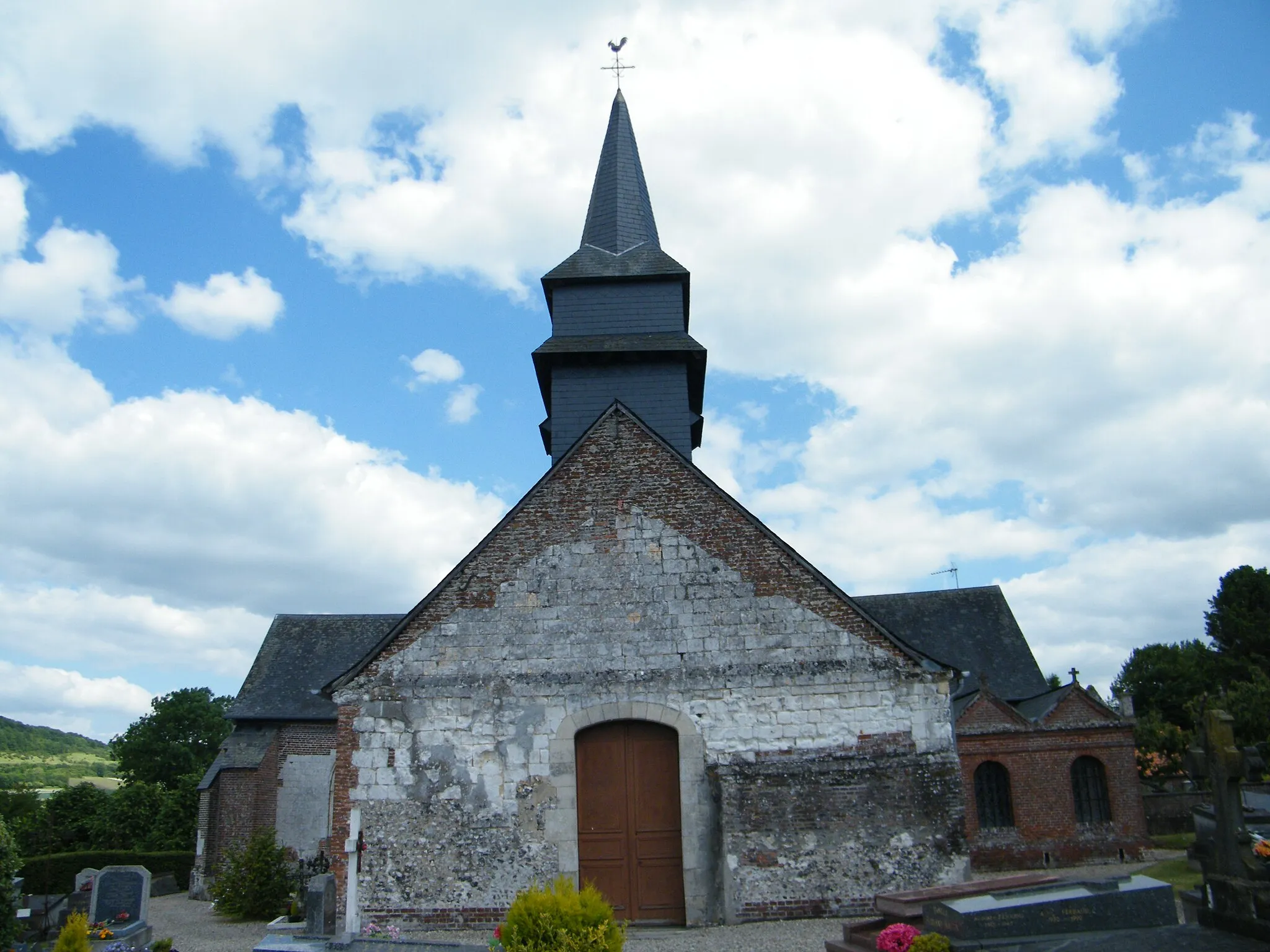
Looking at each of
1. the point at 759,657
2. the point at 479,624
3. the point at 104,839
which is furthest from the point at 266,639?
the point at 759,657

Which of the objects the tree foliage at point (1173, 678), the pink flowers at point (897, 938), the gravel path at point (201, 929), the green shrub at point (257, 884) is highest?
the tree foliage at point (1173, 678)

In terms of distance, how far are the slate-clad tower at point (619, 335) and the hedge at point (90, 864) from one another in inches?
630

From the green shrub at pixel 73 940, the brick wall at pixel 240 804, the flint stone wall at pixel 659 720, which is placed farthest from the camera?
the brick wall at pixel 240 804

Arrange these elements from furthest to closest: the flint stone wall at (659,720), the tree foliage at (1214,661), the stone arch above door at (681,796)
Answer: the tree foliage at (1214,661) < the stone arch above door at (681,796) < the flint stone wall at (659,720)

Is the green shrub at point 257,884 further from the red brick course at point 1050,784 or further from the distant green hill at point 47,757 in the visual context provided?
the distant green hill at point 47,757

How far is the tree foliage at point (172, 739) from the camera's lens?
40781 mm

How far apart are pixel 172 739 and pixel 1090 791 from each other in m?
38.8

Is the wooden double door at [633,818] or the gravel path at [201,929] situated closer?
the wooden double door at [633,818]

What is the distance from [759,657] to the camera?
11398 mm

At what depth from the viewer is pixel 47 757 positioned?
104 meters

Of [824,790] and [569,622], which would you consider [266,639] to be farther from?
[824,790]

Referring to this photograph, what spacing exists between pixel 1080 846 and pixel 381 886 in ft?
56.4

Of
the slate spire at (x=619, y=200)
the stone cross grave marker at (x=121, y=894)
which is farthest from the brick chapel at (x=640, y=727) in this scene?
the slate spire at (x=619, y=200)

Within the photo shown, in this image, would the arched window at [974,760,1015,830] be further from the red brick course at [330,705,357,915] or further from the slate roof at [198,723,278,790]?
the slate roof at [198,723,278,790]
